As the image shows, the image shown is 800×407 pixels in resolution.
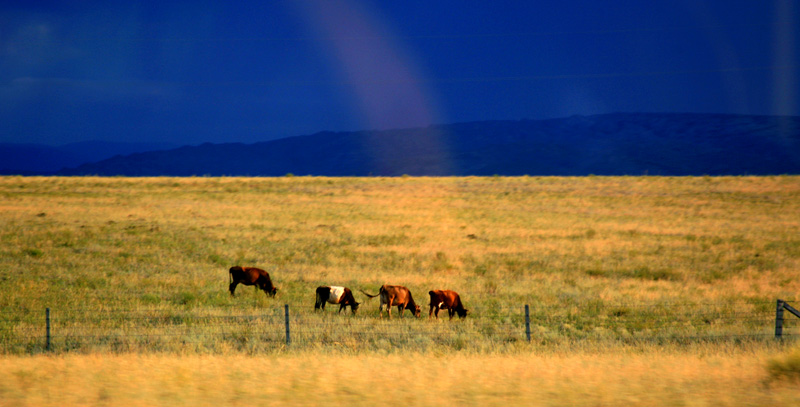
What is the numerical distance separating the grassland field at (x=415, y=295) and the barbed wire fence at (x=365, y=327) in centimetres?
9

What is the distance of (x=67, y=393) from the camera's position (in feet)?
26.7

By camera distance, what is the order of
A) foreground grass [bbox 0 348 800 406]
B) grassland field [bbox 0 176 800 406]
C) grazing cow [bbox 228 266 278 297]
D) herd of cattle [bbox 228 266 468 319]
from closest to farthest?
foreground grass [bbox 0 348 800 406] → grassland field [bbox 0 176 800 406] → herd of cattle [bbox 228 266 468 319] → grazing cow [bbox 228 266 278 297]

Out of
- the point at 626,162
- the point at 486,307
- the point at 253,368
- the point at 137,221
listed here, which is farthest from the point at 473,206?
the point at 626,162

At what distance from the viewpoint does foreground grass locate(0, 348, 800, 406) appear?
25.9ft

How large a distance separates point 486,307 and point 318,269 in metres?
8.43

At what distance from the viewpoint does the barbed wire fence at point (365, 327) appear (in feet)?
42.9

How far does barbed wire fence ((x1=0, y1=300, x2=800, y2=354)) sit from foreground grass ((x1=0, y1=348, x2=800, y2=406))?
2354 mm

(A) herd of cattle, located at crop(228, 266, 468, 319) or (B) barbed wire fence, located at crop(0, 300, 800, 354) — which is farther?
(A) herd of cattle, located at crop(228, 266, 468, 319)

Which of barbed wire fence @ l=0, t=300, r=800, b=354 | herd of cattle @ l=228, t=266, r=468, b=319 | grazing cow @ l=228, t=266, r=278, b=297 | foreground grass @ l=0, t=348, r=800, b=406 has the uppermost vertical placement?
grazing cow @ l=228, t=266, r=278, b=297

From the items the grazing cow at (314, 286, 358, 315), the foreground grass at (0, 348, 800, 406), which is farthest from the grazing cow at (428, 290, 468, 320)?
the foreground grass at (0, 348, 800, 406)

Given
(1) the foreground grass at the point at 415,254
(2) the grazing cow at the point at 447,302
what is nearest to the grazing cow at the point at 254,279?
(1) the foreground grass at the point at 415,254

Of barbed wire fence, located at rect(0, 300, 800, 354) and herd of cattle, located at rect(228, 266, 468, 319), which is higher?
herd of cattle, located at rect(228, 266, 468, 319)

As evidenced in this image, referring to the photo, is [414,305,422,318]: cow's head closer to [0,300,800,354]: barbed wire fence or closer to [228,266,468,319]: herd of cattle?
[228,266,468,319]: herd of cattle

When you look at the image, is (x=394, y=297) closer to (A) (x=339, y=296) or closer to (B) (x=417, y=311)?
(B) (x=417, y=311)
